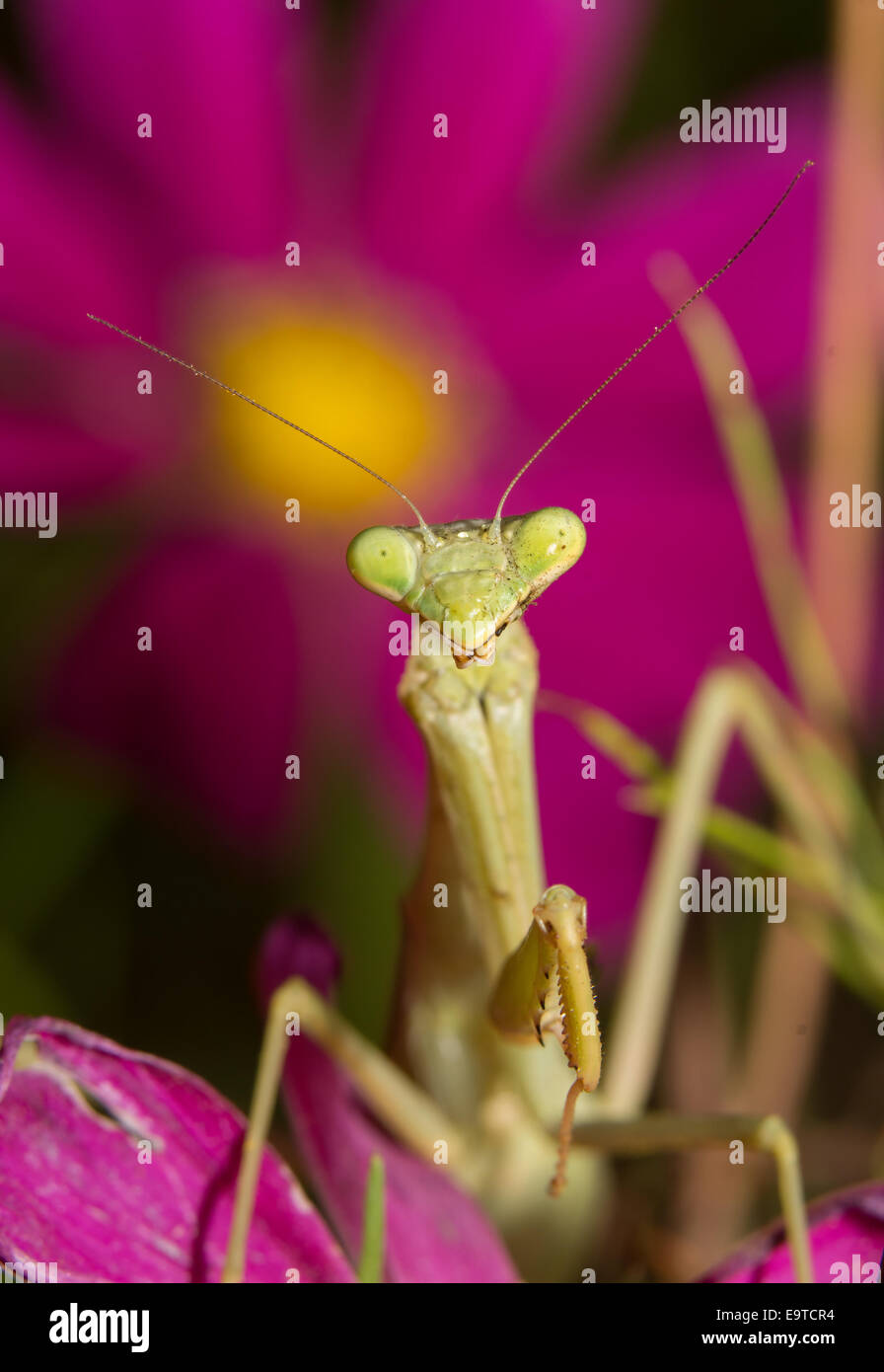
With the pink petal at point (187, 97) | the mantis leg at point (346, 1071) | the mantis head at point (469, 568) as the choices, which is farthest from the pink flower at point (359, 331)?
the mantis head at point (469, 568)

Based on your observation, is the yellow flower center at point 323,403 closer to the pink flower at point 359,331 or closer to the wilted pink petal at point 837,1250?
the pink flower at point 359,331

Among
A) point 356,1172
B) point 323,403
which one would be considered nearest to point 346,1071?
point 356,1172

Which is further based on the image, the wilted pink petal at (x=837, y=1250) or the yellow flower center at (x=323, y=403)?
the yellow flower center at (x=323, y=403)

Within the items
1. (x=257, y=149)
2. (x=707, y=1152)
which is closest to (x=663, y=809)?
(x=707, y=1152)

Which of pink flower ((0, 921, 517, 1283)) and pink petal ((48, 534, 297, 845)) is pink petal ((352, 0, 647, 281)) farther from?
pink flower ((0, 921, 517, 1283))

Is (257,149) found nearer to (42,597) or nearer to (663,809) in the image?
(42,597)

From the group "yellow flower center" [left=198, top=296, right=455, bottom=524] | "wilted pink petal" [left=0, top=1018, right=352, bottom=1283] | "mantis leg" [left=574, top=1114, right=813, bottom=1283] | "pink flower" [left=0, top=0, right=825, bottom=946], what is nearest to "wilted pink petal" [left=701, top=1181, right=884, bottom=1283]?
"mantis leg" [left=574, top=1114, right=813, bottom=1283]
